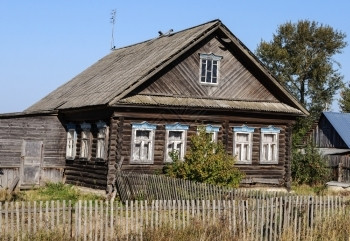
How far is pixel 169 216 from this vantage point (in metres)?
10.2

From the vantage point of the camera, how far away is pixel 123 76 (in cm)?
2045

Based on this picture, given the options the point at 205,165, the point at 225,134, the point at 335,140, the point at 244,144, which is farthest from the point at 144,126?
the point at 335,140

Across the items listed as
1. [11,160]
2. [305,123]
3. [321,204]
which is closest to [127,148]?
[11,160]

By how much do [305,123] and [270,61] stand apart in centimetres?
707

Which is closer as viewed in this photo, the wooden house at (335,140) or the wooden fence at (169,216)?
the wooden fence at (169,216)

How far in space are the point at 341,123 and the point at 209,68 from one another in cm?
1565

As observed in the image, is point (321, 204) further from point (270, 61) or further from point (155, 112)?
point (270, 61)

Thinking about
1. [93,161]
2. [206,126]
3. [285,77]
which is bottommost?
[93,161]

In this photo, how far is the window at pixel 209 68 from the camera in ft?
68.9

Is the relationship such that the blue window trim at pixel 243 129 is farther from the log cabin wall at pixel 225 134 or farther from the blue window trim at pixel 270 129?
the blue window trim at pixel 270 129

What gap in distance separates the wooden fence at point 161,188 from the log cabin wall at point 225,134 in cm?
148

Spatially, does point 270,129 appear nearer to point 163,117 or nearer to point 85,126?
point 163,117

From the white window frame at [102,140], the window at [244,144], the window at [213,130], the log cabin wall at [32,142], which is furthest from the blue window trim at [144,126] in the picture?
the log cabin wall at [32,142]

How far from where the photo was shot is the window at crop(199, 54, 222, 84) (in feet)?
68.9
